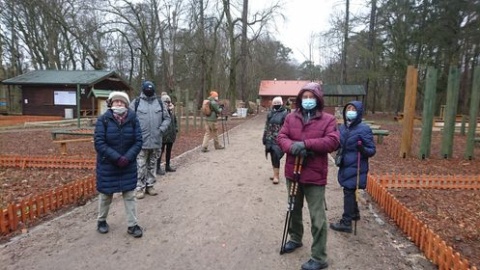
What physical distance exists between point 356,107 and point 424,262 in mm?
1890

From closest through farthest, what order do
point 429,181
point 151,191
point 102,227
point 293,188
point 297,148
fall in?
point 297,148 < point 293,188 < point 102,227 < point 151,191 < point 429,181

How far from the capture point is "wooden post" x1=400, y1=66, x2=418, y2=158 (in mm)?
9789

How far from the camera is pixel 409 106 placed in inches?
395

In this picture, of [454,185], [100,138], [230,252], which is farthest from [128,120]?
[454,185]

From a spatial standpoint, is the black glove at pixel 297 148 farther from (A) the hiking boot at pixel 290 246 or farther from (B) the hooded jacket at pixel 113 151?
(B) the hooded jacket at pixel 113 151

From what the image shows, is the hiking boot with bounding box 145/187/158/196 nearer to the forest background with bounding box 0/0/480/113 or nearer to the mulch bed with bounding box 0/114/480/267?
the mulch bed with bounding box 0/114/480/267

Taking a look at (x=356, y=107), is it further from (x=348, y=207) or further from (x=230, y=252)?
(x=230, y=252)

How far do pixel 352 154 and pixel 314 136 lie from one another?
1408 mm

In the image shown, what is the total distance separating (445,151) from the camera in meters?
10.3

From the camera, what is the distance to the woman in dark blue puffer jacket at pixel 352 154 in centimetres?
462

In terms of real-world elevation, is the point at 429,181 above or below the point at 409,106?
below

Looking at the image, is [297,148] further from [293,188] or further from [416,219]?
[416,219]

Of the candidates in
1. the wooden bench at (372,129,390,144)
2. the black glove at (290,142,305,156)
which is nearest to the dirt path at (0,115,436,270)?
the black glove at (290,142,305,156)

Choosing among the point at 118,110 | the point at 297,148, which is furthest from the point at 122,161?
the point at 297,148
